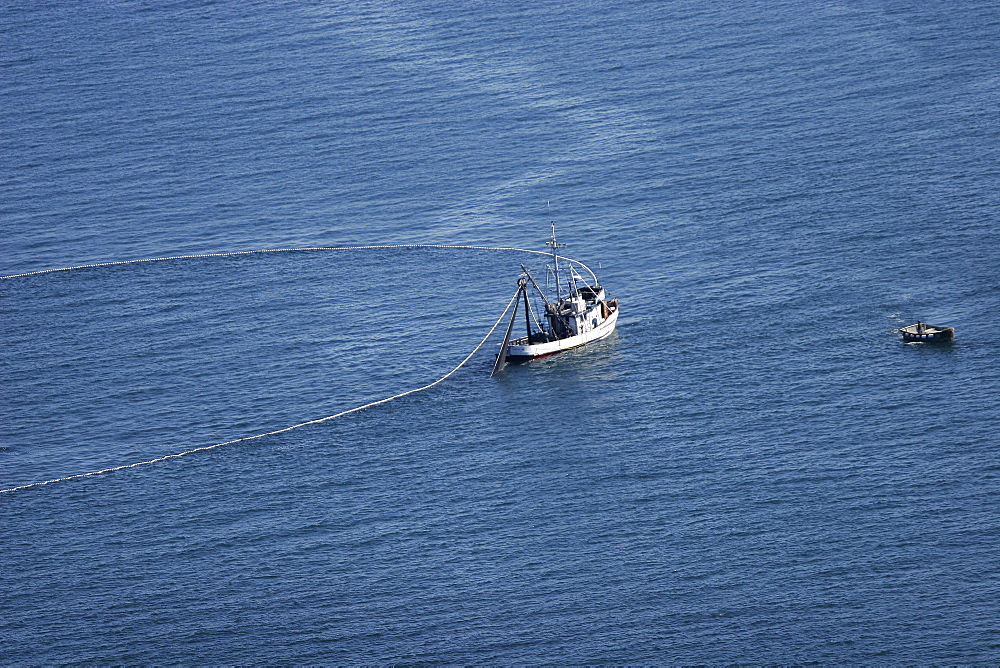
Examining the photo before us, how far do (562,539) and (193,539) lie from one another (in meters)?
39.8

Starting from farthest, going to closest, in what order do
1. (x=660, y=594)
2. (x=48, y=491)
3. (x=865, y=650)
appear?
(x=48, y=491), (x=660, y=594), (x=865, y=650)

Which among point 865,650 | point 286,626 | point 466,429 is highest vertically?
point 466,429

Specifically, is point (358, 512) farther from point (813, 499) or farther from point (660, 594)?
point (813, 499)

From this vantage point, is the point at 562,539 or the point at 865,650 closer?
the point at 865,650

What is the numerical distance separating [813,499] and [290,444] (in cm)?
6193

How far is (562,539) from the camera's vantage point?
168 meters

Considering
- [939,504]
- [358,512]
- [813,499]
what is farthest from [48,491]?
[939,504]

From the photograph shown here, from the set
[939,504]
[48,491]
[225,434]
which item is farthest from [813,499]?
[48,491]

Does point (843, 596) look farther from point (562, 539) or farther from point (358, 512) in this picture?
point (358, 512)

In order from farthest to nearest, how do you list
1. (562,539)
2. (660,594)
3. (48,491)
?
(48,491) → (562,539) → (660,594)

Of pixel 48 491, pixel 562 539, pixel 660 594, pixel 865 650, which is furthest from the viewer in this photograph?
pixel 48 491

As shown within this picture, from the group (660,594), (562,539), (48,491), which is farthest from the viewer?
(48,491)

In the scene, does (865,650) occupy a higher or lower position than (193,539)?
lower

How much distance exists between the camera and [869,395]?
192 meters
